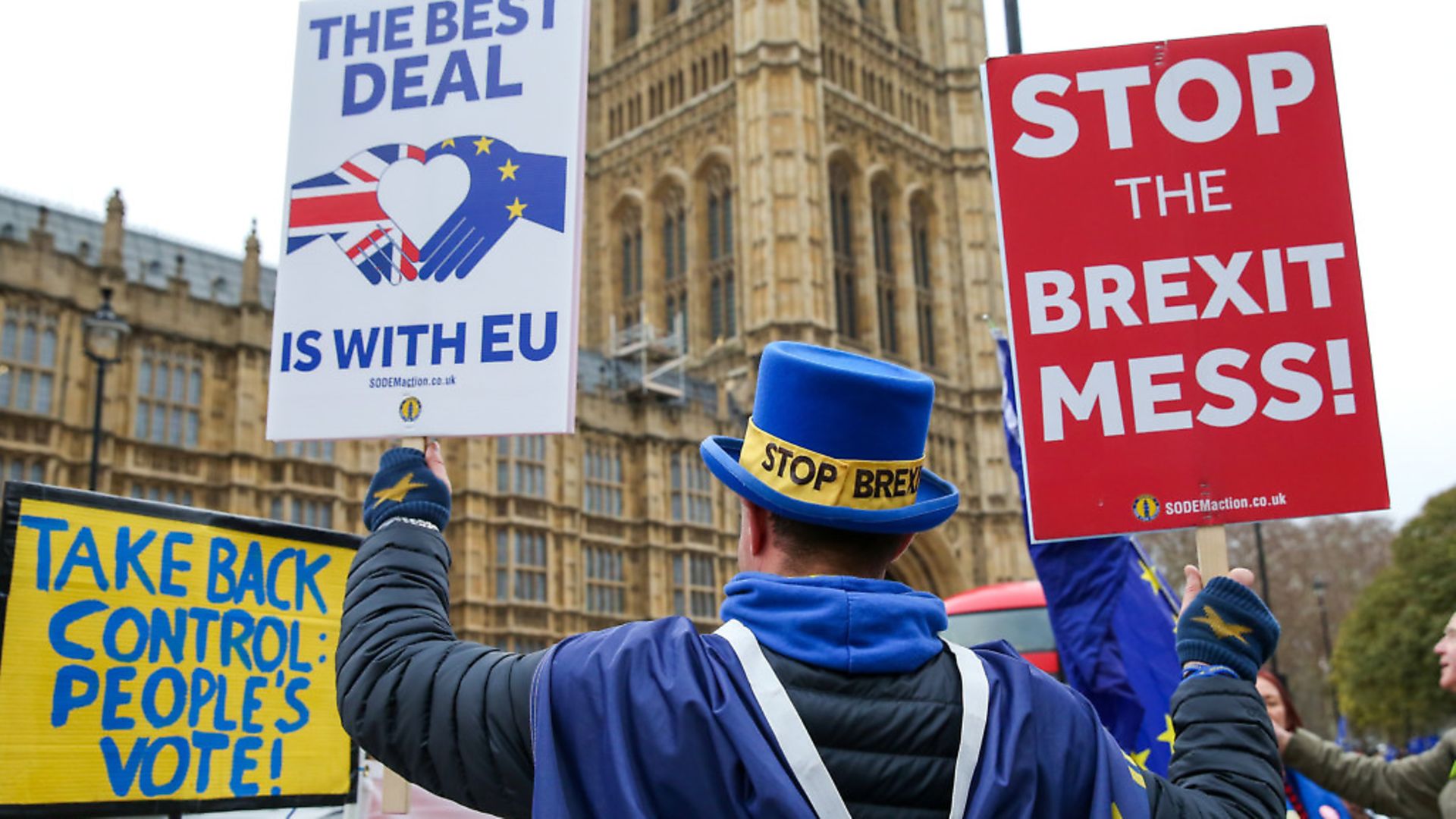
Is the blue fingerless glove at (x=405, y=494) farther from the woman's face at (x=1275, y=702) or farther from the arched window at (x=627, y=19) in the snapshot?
the arched window at (x=627, y=19)

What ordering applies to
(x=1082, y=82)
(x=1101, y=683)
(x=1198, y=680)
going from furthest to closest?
(x=1101, y=683) → (x=1082, y=82) → (x=1198, y=680)

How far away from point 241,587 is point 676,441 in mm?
27928

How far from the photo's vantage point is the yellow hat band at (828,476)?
1.68m

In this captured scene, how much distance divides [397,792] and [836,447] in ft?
6.01

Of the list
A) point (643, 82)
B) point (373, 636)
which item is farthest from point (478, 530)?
point (373, 636)

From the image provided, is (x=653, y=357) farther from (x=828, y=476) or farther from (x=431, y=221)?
(x=828, y=476)

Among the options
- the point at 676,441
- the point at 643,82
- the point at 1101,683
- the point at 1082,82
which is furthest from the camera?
the point at 643,82

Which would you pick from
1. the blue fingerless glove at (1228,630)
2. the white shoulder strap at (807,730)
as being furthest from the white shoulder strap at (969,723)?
the blue fingerless glove at (1228,630)

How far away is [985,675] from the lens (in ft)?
5.28

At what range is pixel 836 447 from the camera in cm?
170

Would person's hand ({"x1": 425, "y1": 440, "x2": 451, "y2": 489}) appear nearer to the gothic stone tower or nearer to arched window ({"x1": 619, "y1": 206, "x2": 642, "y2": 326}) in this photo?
the gothic stone tower

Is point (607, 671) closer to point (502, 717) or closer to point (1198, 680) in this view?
point (502, 717)

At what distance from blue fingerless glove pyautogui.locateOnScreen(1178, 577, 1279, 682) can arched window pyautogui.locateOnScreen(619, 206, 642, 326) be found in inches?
1560

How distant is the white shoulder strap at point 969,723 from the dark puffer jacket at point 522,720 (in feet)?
0.05
